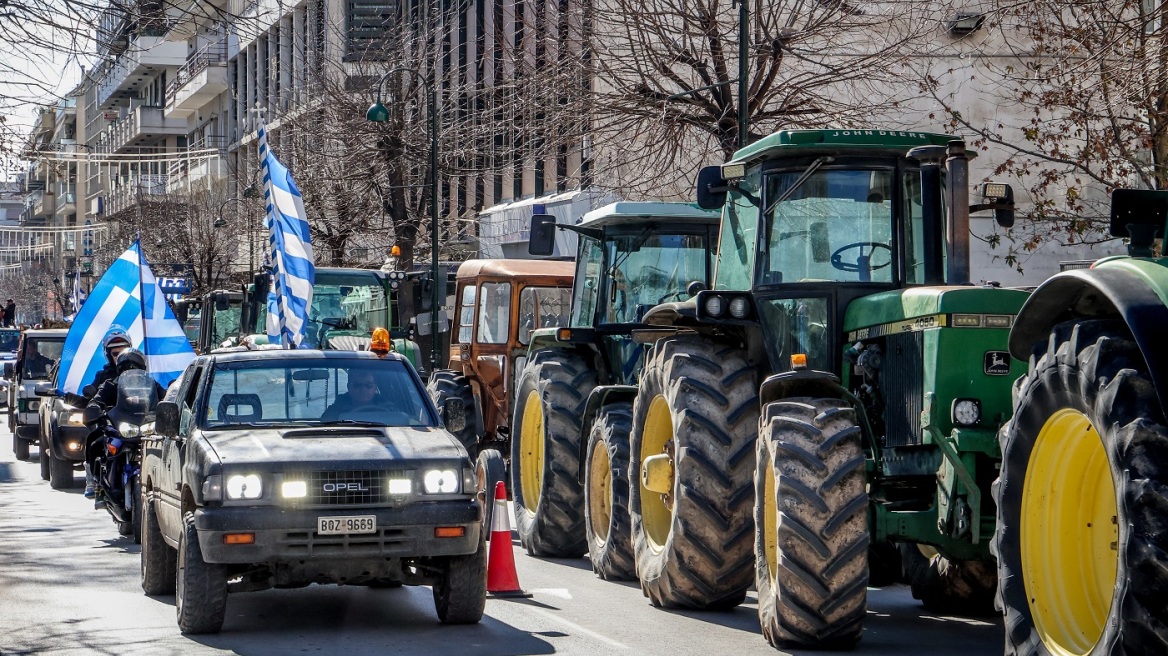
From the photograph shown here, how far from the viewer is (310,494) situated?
9266 mm

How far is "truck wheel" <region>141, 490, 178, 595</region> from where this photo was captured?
11117 mm

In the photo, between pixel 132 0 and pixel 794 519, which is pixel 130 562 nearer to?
pixel 132 0

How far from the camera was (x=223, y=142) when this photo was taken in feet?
228

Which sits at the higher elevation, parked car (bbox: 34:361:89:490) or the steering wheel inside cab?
the steering wheel inside cab

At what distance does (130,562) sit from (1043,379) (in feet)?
28.8

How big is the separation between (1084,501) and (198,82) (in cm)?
6667

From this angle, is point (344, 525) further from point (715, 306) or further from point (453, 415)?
point (715, 306)

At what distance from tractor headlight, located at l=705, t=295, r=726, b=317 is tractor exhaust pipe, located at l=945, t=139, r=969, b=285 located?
56.7 inches

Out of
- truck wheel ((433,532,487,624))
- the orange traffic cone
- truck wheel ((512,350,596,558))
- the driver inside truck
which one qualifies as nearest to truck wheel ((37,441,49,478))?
truck wheel ((512,350,596,558))

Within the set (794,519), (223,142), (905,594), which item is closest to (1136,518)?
(794,519)

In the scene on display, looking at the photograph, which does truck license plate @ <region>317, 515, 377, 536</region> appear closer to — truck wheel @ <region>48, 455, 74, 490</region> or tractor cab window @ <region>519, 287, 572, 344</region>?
tractor cab window @ <region>519, 287, 572, 344</region>

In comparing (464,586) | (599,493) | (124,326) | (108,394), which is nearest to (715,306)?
(464,586)

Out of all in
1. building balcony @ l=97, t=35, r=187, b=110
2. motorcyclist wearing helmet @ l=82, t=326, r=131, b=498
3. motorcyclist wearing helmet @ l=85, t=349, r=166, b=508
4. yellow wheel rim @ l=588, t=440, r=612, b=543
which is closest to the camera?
yellow wheel rim @ l=588, t=440, r=612, b=543

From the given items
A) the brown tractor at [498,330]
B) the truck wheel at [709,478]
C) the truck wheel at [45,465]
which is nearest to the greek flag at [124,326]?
the brown tractor at [498,330]
